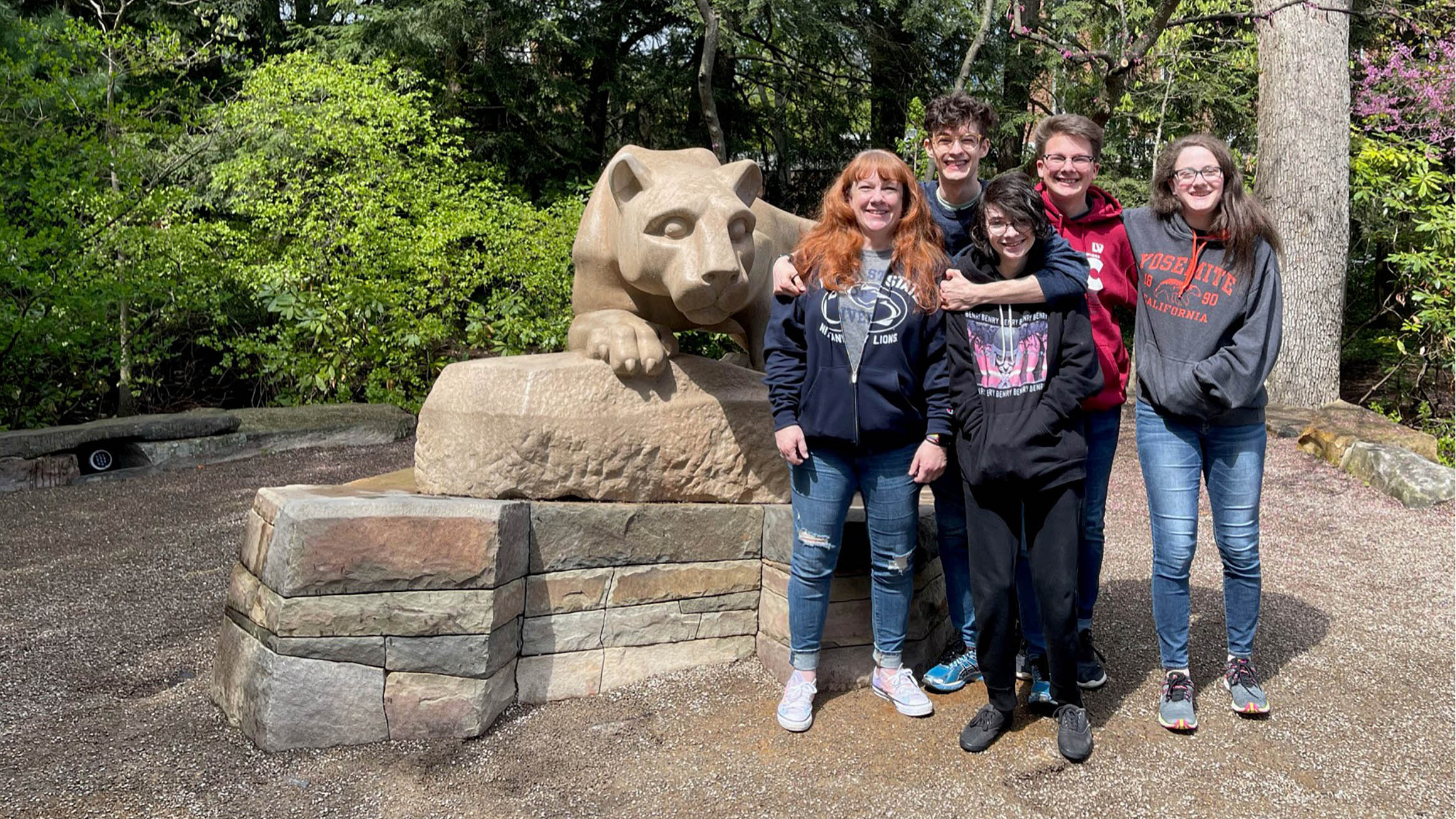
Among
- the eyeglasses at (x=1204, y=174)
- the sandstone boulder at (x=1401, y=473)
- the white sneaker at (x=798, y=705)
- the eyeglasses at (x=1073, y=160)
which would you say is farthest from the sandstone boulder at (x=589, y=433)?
the sandstone boulder at (x=1401, y=473)

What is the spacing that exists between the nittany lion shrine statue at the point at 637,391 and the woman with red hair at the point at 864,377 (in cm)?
32

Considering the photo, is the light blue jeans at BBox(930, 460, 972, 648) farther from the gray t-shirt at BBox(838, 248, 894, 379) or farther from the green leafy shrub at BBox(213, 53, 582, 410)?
the green leafy shrub at BBox(213, 53, 582, 410)

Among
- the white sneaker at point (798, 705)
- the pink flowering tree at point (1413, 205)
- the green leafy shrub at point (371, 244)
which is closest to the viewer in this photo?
the white sneaker at point (798, 705)

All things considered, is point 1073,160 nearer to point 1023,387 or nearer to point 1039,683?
point 1023,387

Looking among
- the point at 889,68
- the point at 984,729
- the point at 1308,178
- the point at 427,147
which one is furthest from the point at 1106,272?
the point at 889,68

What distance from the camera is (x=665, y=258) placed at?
118 inches

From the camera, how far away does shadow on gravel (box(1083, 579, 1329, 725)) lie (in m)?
3.24

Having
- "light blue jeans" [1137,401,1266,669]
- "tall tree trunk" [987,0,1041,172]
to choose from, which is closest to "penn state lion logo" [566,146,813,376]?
"light blue jeans" [1137,401,1266,669]

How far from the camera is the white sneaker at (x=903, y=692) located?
2986mm

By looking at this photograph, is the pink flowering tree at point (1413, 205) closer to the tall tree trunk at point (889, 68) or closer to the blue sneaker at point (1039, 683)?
the tall tree trunk at point (889, 68)

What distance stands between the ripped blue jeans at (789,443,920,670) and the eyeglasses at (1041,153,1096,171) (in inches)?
36.2

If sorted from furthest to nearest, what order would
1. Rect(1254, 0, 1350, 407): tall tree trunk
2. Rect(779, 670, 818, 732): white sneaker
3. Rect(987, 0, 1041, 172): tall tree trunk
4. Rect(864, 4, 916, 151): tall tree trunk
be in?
Rect(864, 4, 916, 151): tall tree trunk, Rect(987, 0, 1041, 172): tall tree trunk, Rect(1254, 0, 1350, 407): tall tree trunk, Rect(779, 670, 818, 732): white sneaker

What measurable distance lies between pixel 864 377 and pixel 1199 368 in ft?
3.06

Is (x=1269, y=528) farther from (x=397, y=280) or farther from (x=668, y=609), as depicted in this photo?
(x=397, y=280)
